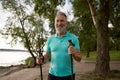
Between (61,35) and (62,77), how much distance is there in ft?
2.29

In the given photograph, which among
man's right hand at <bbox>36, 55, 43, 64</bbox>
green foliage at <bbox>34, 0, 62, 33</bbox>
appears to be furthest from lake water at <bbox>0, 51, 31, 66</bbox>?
man's right hand at <bbox>36, 55, 43, 64</bbox>

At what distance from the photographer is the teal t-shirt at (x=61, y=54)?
523 centimetres

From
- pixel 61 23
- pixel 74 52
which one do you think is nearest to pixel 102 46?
pixel 61 23

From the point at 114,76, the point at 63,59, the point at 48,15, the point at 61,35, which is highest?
the point at 48,15

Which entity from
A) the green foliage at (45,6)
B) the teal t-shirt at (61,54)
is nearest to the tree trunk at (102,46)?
the green foliage at (45,6)

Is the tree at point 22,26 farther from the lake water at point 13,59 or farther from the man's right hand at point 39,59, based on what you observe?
the man's right hand at point 39,59

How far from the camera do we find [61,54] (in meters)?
5.23

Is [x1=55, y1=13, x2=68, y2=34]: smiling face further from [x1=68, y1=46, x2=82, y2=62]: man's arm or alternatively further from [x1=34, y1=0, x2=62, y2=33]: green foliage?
[x1=34, y1=0, x2=62, y2=33]: green foliage

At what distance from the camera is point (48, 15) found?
59.4 ft

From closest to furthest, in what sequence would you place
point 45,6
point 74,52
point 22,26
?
1. point 74,52
2. point 45,6
3. point 22,26

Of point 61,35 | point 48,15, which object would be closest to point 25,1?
point 48,15

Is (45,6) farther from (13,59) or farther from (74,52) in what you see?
(13,59)

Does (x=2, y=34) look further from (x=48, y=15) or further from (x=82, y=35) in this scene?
(x=48, y=15)

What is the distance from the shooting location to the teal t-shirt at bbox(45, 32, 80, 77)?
5227mm
